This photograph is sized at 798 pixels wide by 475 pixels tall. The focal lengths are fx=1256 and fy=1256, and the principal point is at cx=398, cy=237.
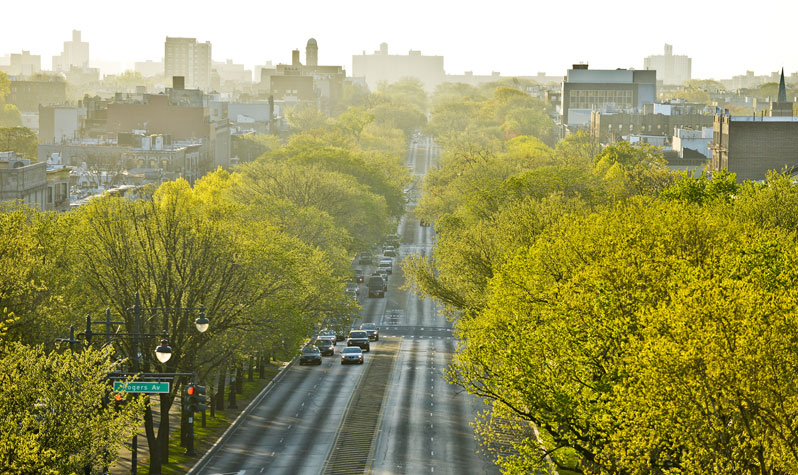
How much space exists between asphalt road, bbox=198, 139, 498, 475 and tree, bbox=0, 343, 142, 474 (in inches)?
791

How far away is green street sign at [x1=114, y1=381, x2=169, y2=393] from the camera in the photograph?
42.6 metres

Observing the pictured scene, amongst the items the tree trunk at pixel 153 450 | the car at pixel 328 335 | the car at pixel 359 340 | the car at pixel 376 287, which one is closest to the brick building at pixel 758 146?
the car at pixel 376 287

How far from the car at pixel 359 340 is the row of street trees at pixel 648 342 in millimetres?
22505

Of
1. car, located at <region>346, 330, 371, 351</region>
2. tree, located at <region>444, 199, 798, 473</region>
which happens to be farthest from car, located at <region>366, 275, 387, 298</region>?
tree, located at <region>444, 199, 798, 473</region>

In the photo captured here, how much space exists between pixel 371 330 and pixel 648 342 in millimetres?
68195

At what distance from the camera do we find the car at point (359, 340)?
3900 inches

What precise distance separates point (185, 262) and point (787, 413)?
3642cm

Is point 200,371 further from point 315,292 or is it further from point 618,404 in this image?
point 618,404

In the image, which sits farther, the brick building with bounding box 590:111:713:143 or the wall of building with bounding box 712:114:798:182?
the brick building with bounding box 590:111:713:143

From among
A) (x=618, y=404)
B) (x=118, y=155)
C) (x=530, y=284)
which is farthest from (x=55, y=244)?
(x=118, y=155)

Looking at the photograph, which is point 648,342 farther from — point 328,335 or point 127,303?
point 328,335

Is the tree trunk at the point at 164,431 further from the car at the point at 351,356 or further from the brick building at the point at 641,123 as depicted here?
the brick building at the point at 641,123

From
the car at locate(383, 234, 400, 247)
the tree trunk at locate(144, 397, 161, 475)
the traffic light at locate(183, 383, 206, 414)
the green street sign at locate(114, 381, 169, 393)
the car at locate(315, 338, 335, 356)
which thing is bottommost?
the car at locate(315, 338, 335, 356)

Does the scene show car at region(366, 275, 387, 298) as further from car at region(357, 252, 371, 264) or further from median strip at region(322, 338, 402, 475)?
median strip at region(322, 338, 402, 475)
